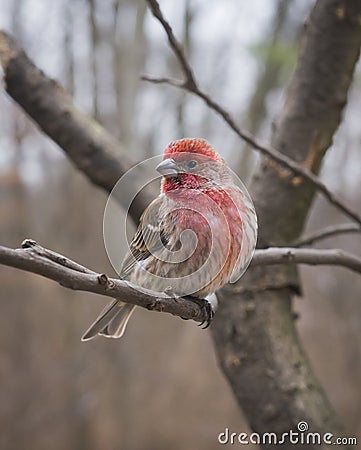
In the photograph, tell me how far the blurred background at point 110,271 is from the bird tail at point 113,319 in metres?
2.56

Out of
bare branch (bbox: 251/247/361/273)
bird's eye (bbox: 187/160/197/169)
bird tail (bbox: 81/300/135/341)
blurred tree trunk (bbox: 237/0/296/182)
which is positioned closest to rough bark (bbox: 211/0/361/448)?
bare branch (bbox: 251/247/361/273)

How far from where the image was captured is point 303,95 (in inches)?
78.2

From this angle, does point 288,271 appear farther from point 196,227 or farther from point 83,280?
point 83,280

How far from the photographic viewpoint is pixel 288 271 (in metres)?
2.00

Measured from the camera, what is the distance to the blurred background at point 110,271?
4805mm

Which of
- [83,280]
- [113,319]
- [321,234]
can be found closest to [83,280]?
[83,280]

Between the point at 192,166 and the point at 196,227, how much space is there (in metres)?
0.15

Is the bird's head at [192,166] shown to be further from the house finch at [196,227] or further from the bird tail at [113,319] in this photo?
the bird tail at [113,319]

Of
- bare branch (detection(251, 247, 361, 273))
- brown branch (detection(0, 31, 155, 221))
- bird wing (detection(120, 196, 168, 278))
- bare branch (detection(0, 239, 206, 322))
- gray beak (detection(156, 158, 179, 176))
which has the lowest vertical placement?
bare branch (detection(0, 239, 206, 322))

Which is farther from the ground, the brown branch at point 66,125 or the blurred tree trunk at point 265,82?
the blurred tree trunk at point 265,82

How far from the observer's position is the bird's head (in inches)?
47.8

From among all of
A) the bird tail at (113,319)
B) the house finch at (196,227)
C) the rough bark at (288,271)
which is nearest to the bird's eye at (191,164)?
the house finch at (196,227)

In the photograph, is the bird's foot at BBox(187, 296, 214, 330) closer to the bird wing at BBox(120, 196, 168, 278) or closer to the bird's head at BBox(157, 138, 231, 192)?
the bird wing at BBox(120, 196, 168, 278)

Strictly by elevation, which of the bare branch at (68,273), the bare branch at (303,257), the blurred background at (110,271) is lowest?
the bare branch at (68,273)
